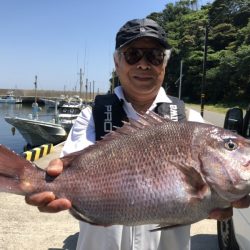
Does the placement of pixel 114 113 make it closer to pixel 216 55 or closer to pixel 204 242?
pixel 204 242

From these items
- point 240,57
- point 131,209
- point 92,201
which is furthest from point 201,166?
point 240,57

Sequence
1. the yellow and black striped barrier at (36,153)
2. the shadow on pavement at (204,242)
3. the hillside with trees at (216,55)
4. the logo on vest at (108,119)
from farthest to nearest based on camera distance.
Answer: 1. the hillside with trees at (216,55)
2. the yellow and black striped barrier at (36,153)
3. the shadow on pavement at (204,242)
4. the logo on vest at (108,119)

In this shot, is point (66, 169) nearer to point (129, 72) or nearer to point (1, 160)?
point (1, 160)

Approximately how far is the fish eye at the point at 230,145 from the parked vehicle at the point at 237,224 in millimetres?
1935

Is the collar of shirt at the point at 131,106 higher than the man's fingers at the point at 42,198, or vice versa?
the collar of shirt at the point at 131,106

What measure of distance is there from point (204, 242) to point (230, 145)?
13.7 feet

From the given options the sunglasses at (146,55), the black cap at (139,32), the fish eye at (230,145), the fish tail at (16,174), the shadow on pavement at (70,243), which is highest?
the black cap at (139,32)

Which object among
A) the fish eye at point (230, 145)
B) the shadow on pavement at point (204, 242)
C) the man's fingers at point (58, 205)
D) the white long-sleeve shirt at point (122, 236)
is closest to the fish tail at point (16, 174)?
the man's fingers at point (58, 205)

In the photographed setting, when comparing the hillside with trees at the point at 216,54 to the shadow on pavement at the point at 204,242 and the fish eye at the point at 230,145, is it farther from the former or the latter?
the fish eye at the point at 230,145

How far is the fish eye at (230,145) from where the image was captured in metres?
2.37

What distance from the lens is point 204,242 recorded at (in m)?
6.23

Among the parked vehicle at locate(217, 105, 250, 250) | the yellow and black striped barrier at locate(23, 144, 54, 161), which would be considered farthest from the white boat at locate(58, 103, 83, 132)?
the parked vehicle at locate(217, 105, 250, 250)

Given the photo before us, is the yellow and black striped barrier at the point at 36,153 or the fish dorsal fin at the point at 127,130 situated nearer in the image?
the fish dorsal fin at the point at 127,130

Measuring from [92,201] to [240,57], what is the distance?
167 ft
